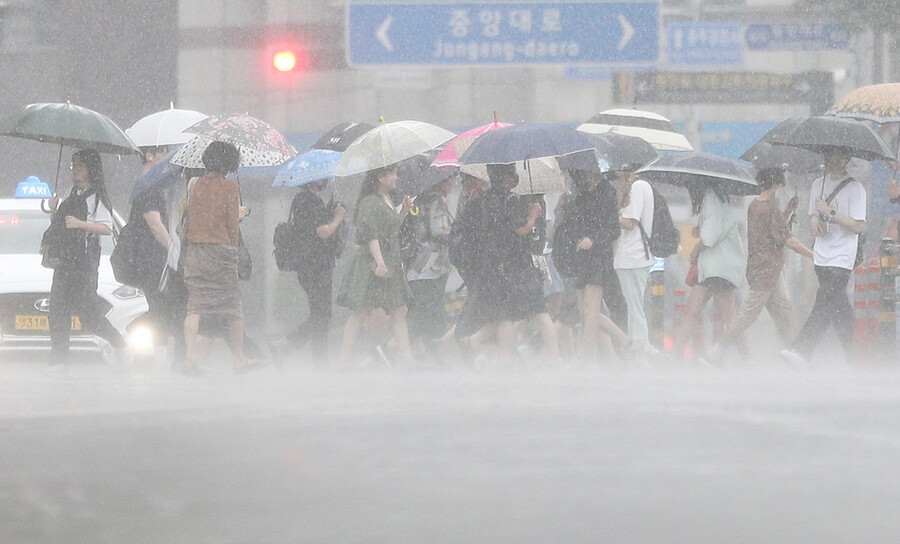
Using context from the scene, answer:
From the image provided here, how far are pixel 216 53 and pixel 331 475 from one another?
719 inches

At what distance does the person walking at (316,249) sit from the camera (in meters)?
11.7

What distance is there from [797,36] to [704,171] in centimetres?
868

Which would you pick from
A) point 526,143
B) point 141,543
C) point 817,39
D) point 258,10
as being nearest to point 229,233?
point 526,143

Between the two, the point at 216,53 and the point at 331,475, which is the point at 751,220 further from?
the point at 216,53

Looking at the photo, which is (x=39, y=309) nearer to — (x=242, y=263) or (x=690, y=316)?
(x=242, y=263)

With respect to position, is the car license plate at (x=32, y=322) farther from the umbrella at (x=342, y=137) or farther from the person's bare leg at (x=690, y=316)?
the person's bare leg at (x=690, y=316)

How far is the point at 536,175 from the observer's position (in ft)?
38.9

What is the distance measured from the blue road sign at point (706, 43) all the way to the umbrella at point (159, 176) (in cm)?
1069

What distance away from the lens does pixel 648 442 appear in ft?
23.6

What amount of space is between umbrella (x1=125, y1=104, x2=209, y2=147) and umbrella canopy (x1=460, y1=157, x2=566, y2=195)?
1948 millimetres

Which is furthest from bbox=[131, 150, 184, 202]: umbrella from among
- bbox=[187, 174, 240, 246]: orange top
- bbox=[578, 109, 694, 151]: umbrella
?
bbox=[578, 109, 694, 151]: umbrella

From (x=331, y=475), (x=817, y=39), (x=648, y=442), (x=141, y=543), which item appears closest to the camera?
(x=141, y=543)

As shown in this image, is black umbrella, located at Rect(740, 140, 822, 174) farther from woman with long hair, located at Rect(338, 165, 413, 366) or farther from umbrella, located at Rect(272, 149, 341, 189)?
umbrella, located at Rect(272, 149, 341, 189)

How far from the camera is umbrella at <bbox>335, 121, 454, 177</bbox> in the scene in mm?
10930
